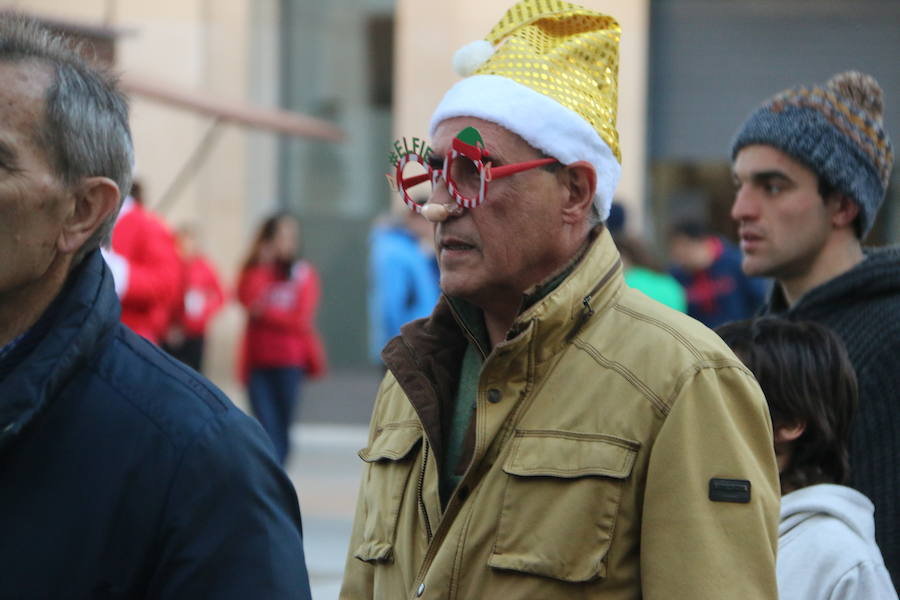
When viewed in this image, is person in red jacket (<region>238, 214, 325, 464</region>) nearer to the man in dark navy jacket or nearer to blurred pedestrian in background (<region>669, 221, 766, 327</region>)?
blurred pedestrian in background (<region>669, 221, 766, 327</region>)

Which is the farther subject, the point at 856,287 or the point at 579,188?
the point at 856,287

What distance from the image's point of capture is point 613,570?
2.29 metres

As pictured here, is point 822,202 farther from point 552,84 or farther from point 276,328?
point 276,328

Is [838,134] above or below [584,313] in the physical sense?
above

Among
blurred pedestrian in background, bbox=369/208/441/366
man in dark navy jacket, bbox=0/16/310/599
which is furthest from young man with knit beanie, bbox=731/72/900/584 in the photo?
blurred pedestrian in background, bbox=369/208/441/366

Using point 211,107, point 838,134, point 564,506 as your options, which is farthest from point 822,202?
point 211,107

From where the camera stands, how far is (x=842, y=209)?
3.40 m

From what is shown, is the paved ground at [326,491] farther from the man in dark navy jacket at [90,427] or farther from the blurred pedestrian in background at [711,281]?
the man in dark navy jacket at [90,427]

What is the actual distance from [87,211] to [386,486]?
2.79 ft

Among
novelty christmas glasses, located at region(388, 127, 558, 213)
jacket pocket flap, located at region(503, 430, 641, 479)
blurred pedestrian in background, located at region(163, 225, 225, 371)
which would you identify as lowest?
blurred pedestrian in background, located at region(163, 225, 225, 371)

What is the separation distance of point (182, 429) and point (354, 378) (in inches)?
497

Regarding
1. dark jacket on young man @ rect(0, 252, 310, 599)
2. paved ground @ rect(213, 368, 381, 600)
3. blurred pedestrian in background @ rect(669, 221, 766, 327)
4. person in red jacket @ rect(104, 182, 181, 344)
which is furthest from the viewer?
blurred pedestrian in background @ rect(669, 221, 766, 327)

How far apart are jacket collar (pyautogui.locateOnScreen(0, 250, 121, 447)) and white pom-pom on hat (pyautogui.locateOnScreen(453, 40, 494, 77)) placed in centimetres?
94

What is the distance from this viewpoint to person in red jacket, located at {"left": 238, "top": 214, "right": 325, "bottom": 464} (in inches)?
357
